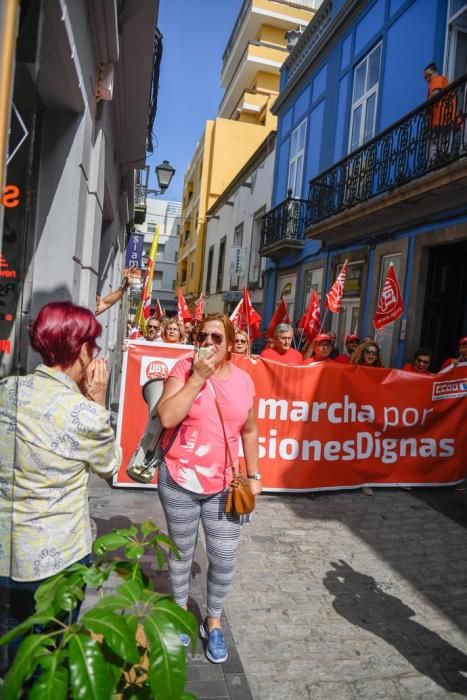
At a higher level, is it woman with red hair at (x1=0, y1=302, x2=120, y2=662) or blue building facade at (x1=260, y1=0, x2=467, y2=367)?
blue building facade at (x1=260, y1=0, x2=467, y2=367)

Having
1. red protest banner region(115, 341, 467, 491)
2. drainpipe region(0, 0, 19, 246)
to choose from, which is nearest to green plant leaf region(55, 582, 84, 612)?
drainpipe region(0, 0, 19, 246)

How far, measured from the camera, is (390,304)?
7918mm

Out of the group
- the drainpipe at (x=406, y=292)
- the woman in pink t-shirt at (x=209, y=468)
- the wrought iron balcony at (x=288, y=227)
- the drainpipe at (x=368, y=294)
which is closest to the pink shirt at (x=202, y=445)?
the woman in pink t-shirt at (x=209, y=468)

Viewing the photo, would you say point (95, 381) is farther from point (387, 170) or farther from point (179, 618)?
point (387, 170)

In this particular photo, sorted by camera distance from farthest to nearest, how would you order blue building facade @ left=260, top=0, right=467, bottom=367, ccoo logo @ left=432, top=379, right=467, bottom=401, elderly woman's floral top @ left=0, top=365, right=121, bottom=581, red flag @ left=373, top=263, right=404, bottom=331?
Result: 1. blue building facade @ left=260, top=0, right=467, bottom=367
2. red flag @ left=373, top=263, right=404, bottom=331
3. ccoo logo @ left=432, top=379, right=467, bottom=401
4. elderly woman's floral top @ left=0, top=365, right=121, bottom=581

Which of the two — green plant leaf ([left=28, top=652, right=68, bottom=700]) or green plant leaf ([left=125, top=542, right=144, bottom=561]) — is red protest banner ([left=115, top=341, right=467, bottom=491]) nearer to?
green plant leaf ([left=125, top=542, right=144, bottom=561])

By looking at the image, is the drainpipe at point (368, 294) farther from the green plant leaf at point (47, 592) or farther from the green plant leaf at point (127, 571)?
the green plant leaf at point (47, 592)

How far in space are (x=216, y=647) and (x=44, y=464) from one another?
5.79ft

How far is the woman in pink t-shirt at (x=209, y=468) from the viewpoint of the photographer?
2.85 metres

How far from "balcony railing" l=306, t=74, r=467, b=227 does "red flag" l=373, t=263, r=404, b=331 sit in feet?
7.33

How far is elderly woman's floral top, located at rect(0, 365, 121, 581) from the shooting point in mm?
1840

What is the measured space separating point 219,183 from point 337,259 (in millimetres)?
22619

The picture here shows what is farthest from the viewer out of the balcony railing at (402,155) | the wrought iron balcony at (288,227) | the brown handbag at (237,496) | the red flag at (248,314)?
the wrought iron balcony at (288,227)

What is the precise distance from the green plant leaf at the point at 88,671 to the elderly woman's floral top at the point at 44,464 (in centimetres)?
76
